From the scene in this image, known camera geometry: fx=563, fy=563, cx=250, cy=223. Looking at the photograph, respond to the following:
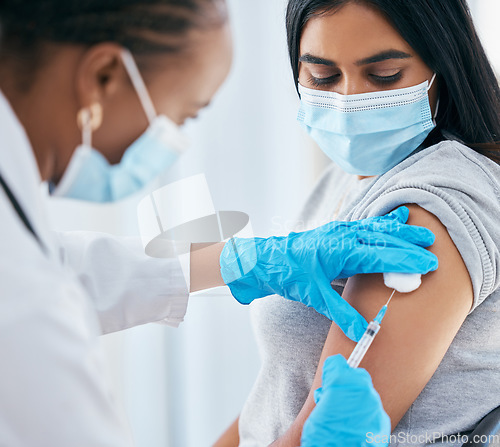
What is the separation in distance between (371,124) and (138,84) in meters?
0.65

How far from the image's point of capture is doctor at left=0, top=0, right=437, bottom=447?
69cm

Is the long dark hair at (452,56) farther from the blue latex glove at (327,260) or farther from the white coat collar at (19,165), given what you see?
the white coat collar at (19,165)

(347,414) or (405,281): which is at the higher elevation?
(405,281)

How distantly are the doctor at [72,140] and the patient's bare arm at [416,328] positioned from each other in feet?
1.54

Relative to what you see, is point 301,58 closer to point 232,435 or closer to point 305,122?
point 305,122

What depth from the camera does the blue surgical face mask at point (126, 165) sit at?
80 centimetres

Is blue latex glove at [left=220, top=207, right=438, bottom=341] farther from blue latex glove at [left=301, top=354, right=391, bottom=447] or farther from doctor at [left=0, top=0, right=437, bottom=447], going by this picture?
doctor at [left=0, top=0, right=437, bottom=447]

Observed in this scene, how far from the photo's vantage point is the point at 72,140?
0.80m

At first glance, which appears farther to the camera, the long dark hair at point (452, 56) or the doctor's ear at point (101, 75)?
the long dark hair at point (452, 56)

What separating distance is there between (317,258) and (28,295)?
582 millimetres

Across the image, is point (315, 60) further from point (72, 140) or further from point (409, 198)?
point (72, 140)

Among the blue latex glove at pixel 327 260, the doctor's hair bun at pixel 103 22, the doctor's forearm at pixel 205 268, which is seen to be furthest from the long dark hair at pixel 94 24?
the doctor's forearm at pixel 205 268

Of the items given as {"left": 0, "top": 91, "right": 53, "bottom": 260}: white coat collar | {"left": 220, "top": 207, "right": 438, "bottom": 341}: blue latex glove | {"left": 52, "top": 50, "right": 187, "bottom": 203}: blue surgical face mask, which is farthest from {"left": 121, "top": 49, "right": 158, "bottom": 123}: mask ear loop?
{"left": 220, "top": 207, "right": 438, "bottom": 341}: blue latex glove

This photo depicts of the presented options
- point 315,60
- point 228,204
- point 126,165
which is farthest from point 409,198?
point 228,204
